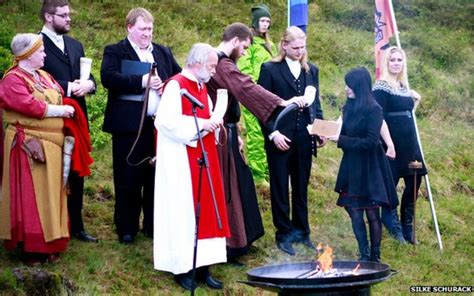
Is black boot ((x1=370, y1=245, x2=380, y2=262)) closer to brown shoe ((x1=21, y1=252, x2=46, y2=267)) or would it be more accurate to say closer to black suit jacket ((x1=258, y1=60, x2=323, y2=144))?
black suit jacket ((x1=258, y1=60, x2=323, y2=144))

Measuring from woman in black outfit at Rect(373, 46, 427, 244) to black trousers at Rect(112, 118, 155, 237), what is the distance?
8.33 feet

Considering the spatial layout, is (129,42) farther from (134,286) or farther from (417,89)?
(417,89)

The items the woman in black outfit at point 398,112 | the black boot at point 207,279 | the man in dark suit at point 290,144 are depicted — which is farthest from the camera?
the woman in black outfit at point 398,112

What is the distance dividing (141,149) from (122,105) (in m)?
0.43

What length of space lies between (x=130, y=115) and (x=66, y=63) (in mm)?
742

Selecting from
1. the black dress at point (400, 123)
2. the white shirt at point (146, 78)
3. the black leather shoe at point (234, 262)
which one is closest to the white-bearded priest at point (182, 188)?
the white shirt at point (146, 78)

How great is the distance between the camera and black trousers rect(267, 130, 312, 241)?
9398 millimetres

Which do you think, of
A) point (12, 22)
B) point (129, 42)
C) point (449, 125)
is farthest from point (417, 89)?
point (129, 42)

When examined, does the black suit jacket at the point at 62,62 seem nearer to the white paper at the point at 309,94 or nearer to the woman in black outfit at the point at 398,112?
the white paper at the point at 309,94

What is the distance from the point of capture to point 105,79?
28.8 feet

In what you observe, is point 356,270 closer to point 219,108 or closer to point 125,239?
point 219,108

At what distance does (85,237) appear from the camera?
9016 mm

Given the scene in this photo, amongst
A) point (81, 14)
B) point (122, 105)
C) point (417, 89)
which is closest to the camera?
point (122, 105)

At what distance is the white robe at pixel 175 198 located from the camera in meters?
8.15
